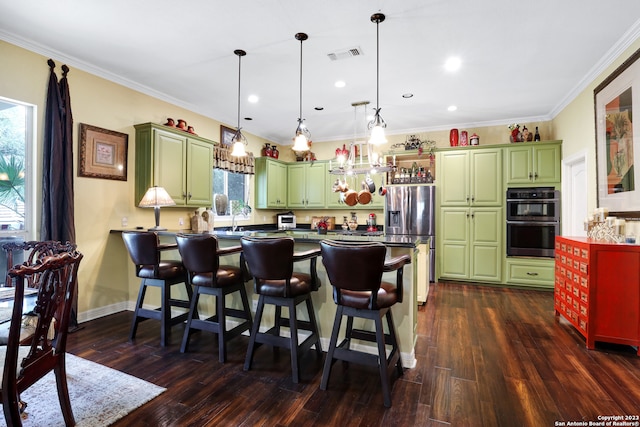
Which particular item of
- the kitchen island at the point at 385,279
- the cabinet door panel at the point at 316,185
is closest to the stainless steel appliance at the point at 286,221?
the cabinet door panel at the point at 316,185

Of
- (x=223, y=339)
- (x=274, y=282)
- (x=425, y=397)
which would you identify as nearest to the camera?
(x=425, y=397)

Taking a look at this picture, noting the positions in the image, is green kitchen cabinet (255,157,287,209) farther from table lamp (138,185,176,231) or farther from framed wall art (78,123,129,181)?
framed wall art (78,123,129,181)

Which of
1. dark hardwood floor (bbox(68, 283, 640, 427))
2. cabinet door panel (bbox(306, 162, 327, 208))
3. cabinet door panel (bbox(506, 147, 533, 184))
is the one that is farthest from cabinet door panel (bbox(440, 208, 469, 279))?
cabinet door panel (bbox(306, 162, 327, 208))

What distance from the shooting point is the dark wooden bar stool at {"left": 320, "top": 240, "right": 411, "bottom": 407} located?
73.7 inches

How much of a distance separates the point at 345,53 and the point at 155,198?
2565 mm

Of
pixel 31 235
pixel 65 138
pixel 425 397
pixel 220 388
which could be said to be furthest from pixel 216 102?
pixel 425 397

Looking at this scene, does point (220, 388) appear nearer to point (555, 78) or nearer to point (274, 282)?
point (274, 282)

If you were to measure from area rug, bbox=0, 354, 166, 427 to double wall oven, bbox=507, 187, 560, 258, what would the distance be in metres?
5.02

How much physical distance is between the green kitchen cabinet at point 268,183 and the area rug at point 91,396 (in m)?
3.84

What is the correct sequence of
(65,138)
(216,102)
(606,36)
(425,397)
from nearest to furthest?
(425,397) < (606,36) < (65,138) < (216,102)

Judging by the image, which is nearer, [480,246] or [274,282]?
[274,282]

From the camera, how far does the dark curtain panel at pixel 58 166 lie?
2.96 m

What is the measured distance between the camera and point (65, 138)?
3107 millimetres

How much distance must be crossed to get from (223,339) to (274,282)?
2.25ft
